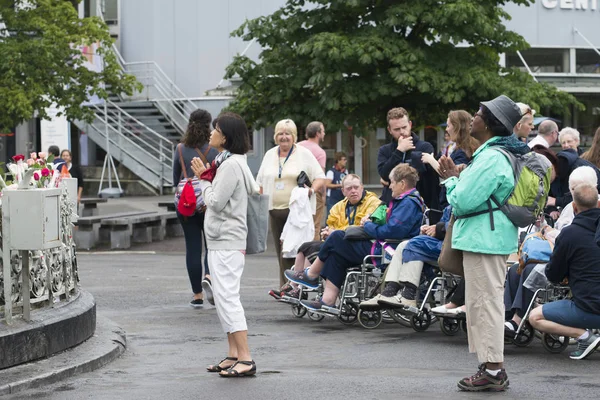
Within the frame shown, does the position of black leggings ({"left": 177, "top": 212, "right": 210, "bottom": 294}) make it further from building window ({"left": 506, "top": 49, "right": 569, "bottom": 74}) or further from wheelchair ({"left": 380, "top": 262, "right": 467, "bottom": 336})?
building window ({"left": 506, "top": 49, "right": 569, "bottom": 74})

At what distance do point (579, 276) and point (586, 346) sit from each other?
0.55 metres

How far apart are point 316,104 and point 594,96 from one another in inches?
775

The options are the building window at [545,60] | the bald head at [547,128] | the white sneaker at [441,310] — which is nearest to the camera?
the white sneaker at [441,310]

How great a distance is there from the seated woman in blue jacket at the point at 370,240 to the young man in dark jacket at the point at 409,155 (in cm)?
45

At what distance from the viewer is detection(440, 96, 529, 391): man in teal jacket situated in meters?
7.50

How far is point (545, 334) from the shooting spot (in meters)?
9.38

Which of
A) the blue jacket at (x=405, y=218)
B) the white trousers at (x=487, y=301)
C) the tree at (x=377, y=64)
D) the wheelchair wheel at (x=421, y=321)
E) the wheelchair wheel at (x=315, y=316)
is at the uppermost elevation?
the tree at (x=377, y=64)

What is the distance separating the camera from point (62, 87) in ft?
Answer: 99.0

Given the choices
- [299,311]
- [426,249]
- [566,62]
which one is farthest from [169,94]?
[426,249]

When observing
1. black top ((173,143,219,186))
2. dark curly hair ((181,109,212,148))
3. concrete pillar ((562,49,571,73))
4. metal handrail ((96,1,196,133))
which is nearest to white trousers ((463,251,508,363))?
black top ((173,143,219,186))

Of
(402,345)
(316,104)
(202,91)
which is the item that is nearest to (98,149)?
(202,91)

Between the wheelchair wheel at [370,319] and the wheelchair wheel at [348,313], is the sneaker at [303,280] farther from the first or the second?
the wheelchair wheel at [370,319]

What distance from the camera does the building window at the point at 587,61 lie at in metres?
41.7

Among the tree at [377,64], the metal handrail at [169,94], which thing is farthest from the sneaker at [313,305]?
the metal handrail at [169,94]
